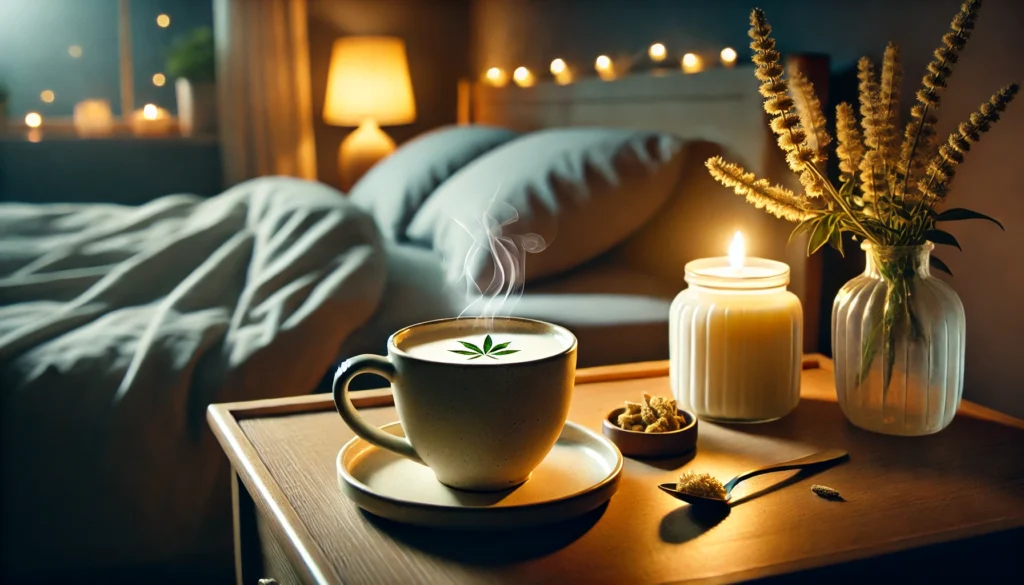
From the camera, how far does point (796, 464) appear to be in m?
0.79

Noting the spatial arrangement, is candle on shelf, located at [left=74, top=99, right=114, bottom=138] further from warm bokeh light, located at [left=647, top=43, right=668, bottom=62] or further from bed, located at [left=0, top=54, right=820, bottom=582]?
warm bokeh light, located at [left=647, top=43, right=668, bottom=62]

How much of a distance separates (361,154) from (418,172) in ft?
3.71

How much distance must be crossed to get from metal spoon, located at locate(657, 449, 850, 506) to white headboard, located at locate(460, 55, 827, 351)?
80cm

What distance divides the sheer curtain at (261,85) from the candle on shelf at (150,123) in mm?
293

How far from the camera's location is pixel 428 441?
0.67 m

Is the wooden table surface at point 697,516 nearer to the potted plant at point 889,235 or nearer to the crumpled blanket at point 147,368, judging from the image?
the potted plant at point 889,235

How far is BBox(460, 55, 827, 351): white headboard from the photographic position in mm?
1611

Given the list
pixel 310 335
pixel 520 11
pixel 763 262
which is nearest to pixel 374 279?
pixel 310 335

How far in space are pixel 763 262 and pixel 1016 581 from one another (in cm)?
42

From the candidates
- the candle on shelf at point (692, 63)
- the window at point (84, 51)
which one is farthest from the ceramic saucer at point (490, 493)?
the window at point (84, 51)

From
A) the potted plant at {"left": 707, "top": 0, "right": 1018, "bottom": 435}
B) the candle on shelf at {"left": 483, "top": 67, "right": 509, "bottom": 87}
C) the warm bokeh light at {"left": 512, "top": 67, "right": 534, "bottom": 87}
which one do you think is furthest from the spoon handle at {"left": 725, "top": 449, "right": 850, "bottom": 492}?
the candle on shelf at {"left": 483, "top": 67, "right": 509, "bottom": 87}

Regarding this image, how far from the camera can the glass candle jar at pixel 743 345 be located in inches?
36.6

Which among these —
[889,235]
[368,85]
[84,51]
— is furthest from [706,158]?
[84,51]

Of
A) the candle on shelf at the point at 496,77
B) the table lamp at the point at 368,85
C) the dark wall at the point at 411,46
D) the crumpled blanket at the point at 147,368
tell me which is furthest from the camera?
the dark wall at the point at 411,46
